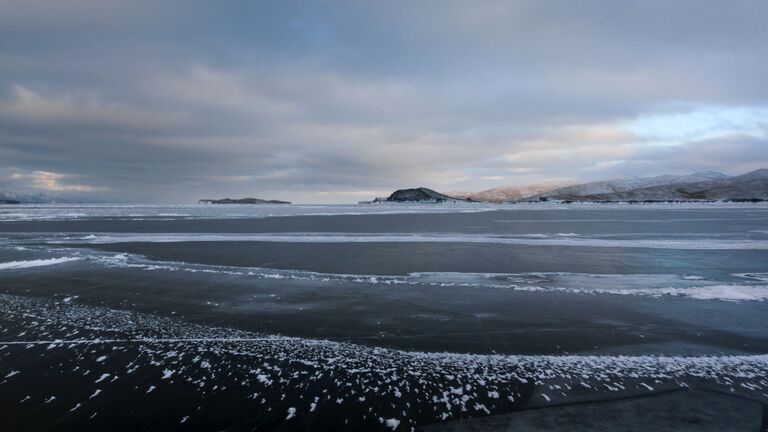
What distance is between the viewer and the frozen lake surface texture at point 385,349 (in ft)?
12.7

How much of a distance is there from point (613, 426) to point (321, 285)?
6.74 metres

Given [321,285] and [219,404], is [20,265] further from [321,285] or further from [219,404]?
[219,404]

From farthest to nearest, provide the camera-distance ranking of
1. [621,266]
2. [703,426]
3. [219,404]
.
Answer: [621,266]
[219,404]
[703,426]

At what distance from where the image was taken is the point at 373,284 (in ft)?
31.0

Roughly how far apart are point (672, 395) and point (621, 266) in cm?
851

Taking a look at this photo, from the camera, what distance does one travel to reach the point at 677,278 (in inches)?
391

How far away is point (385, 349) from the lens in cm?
543

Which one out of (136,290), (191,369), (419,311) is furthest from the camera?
(136,290)

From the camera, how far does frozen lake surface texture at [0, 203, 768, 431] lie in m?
3.86

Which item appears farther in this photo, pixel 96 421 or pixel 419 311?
pixel 419 311

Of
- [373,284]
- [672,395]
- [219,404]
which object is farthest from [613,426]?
[373,284]

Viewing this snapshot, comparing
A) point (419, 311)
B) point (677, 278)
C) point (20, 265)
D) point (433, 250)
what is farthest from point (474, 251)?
point (20, 265)

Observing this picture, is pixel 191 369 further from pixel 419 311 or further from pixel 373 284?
pixel 373 284

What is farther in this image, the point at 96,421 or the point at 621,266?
the point at 621,266
